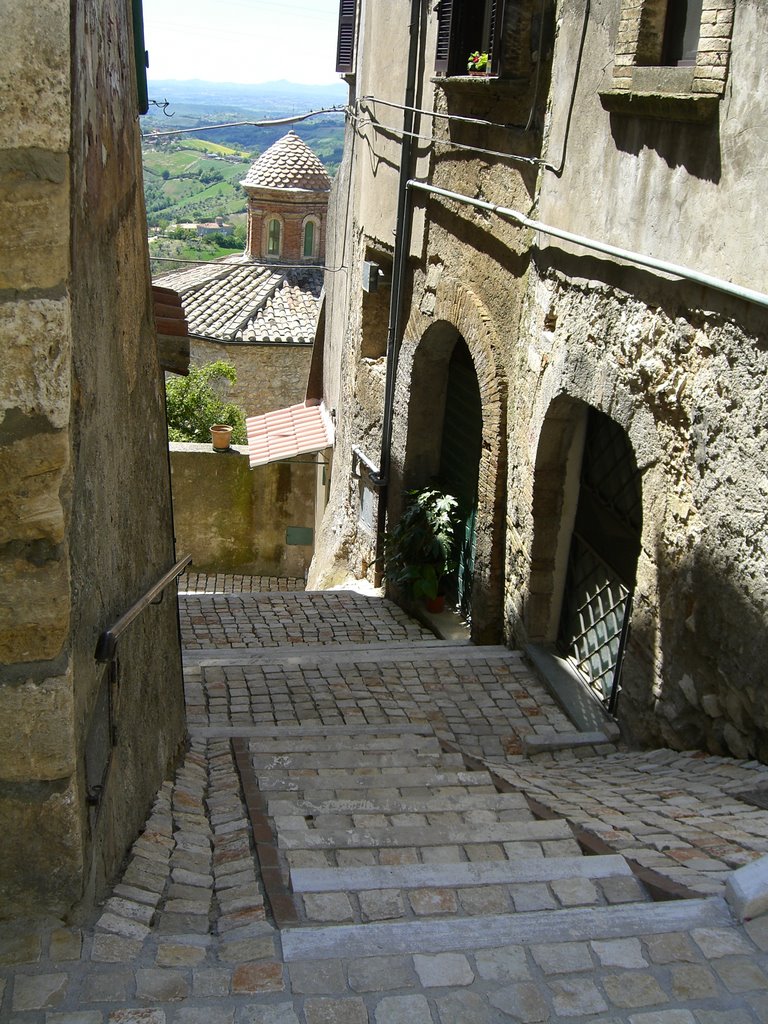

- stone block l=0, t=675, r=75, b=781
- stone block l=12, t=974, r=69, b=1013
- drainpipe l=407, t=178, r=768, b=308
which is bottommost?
stone block l=12, t=974, r=69, b=1013

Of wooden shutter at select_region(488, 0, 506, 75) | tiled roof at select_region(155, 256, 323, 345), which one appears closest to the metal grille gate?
wooden shutter at select_region(488, 0, 506, 75)

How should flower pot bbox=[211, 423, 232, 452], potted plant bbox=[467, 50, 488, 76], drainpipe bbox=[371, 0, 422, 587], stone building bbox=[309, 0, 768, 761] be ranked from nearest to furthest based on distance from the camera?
stone building bbox=[309, 0, 768, 761]
potted plant bbox=[467, 50, 488, 76]
drainpipe bbox=[371, 0, 422, 587]
flower pot bbox=[211, 423, 232, 452]

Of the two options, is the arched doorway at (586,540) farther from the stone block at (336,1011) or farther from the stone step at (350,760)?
the stone block at (336,1011)

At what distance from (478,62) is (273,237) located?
70.9ft

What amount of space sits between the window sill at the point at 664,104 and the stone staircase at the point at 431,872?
10.9 ft

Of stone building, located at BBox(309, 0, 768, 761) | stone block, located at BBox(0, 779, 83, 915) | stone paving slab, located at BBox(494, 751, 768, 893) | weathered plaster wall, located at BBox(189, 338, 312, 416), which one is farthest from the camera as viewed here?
weathered plaster wall, located at BBox(189, 338, 312, 416)

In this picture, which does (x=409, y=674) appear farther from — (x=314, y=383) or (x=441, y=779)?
(x=314, y=383)

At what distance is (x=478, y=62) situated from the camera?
811 cm

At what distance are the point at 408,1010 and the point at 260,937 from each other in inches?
19.3

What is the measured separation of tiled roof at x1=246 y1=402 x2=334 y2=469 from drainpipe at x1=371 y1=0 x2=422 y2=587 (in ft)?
11.9

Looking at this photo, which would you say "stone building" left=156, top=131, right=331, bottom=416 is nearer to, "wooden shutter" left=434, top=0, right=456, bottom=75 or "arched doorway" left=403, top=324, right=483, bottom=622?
"arched doorway" left=403, top=324, right=483, bottom=622

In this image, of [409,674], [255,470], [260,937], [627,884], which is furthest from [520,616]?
[255,470]

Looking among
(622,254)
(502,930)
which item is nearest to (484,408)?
(622,254)

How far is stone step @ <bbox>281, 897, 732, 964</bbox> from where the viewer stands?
293 cm
